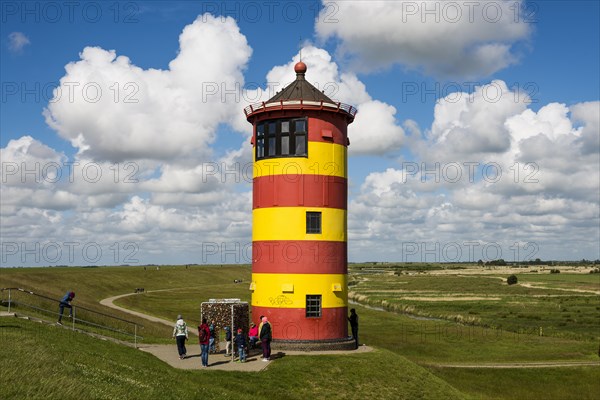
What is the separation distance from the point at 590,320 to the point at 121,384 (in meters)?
63.8

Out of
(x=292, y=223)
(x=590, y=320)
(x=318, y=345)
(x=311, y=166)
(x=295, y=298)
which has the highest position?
(x=311, y=166)

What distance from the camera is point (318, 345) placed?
994 inches

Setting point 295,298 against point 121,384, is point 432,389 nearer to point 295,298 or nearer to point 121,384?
point 295,298

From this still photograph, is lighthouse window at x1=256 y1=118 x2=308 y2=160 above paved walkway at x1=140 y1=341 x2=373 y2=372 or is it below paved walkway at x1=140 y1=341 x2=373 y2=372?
above

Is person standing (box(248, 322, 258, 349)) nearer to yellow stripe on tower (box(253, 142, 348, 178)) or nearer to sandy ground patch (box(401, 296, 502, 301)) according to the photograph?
yellow stripe on tower (box(253, 142, 348, 178))

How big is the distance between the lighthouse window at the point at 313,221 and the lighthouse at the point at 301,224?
0.16ft

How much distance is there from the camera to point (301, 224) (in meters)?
25.9

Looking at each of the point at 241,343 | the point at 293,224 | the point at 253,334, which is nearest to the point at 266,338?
the point at 241,343

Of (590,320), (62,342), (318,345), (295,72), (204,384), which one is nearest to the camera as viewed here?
(204,384)

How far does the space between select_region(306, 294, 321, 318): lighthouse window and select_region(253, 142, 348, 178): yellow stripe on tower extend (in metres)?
5.98

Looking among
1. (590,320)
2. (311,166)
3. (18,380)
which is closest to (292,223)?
(311,166)

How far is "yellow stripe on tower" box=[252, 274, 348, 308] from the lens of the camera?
2567 centimetres

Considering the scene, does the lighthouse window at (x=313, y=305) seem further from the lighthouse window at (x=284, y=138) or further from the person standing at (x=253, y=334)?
the lighthouse window at (x=284, y=138)

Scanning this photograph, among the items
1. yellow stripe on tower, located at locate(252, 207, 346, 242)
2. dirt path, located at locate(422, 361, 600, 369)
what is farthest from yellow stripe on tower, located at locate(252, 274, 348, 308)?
dirt path, located at locate(422, 361, 600, 369)
